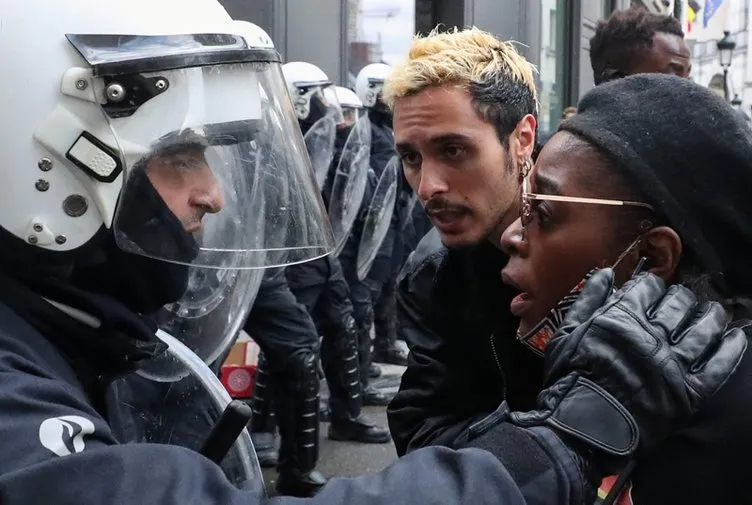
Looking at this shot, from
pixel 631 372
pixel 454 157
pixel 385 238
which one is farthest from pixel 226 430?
pixel 385 238

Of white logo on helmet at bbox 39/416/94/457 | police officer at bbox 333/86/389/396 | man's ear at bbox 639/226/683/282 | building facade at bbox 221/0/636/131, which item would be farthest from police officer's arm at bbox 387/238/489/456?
building facade at bbox 221/0/636/131

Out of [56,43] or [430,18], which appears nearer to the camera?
[56,43]

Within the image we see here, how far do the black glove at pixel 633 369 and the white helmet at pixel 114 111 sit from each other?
78cm

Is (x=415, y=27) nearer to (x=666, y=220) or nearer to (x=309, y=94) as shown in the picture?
(x=309, y=94)

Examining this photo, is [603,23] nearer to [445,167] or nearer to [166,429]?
[445,167]

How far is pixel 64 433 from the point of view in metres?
1.27

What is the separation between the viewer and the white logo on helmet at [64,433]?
49.0 inches

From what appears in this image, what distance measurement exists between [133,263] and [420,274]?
79 cm

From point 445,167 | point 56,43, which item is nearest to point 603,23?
point 445,167

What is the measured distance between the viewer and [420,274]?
2.30m

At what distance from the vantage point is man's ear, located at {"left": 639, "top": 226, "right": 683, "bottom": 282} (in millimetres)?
1469

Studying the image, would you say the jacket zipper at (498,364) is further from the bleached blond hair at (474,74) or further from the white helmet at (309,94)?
the white helmet at (309,94)

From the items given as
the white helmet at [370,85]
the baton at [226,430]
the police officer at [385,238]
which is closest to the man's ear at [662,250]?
the baton at [226,430]

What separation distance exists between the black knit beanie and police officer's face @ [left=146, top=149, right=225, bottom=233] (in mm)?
707
